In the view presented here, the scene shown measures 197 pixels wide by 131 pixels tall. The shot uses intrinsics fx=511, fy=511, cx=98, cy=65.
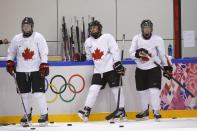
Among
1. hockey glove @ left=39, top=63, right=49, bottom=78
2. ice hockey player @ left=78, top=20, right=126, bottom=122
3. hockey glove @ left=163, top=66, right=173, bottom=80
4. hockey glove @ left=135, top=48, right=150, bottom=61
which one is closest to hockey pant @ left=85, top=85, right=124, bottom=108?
ice hockey player @ left=78, top=20, right=126, bottom=122

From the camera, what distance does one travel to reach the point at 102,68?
24.1 feet

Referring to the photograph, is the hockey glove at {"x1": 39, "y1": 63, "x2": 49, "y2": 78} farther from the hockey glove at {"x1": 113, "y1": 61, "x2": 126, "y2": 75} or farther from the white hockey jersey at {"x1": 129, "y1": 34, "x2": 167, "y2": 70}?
the white hockey jersey at {"x1": 129, "y1": 34, "x2": 167, "y2": 70}

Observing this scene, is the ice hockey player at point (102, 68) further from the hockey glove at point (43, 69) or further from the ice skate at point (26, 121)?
the hockey glove at point (43, 69)

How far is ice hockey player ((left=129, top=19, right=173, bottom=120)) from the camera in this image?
7184 millimetres

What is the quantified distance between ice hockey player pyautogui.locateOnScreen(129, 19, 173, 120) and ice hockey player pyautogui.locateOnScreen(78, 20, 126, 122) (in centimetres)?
28

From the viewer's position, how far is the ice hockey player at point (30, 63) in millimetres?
6816

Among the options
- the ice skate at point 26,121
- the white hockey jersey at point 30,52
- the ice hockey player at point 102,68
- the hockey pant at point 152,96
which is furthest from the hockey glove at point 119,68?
the ice skate at point 26,121

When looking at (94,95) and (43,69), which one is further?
(94,95)

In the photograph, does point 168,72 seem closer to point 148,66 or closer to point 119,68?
point 148,66

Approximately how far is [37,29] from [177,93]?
319cm

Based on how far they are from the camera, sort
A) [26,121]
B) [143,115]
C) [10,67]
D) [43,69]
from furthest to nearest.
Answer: [143,115], [26,121], [10,67], [43,69]

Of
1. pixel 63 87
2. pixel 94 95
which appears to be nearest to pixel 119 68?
pixel 94 95

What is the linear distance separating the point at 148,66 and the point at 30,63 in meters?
1.68

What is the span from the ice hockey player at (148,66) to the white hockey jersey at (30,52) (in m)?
1.32
